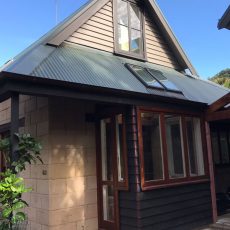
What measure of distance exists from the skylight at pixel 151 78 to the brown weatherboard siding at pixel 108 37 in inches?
38.5

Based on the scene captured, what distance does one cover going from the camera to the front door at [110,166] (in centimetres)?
674

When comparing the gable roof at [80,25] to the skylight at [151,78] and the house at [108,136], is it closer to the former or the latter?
the house at [108,136]

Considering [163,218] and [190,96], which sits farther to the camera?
[190,96]

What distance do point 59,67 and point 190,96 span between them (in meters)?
3.53

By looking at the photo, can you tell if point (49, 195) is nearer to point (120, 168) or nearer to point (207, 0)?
point (120, 168)

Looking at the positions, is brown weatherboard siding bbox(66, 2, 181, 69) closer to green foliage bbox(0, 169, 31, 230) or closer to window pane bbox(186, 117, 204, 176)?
window pane bbox(186, 117, 204, 176)

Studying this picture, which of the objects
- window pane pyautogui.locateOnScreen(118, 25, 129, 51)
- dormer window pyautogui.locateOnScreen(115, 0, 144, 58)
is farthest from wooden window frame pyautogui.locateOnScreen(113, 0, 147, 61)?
window pane pyautogui.locateOnScreen(118, 25, 129, 51)

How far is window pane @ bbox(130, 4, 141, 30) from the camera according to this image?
9133 mm

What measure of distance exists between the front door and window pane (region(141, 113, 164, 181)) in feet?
1.56

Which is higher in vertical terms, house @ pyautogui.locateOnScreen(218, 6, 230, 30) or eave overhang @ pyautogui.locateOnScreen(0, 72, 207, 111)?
house @ pyautogui.locateOnScreen(218, 6, 230, 30)

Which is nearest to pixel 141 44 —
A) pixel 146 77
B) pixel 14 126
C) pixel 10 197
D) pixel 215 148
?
pixel 146 77

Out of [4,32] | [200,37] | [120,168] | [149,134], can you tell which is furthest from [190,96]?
[200,37]

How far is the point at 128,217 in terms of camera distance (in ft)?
21.0

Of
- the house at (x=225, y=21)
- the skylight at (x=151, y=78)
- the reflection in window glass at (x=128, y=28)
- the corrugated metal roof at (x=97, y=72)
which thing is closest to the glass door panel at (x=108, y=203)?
the corrugated metal roof at (x=97, y=72)
